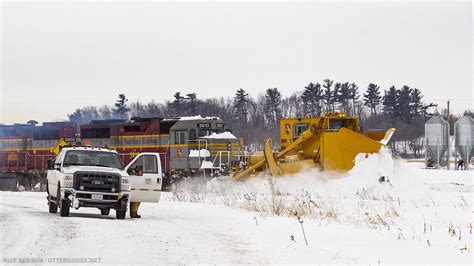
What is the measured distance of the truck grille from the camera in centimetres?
1948

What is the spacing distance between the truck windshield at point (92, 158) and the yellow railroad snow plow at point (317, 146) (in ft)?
36.2

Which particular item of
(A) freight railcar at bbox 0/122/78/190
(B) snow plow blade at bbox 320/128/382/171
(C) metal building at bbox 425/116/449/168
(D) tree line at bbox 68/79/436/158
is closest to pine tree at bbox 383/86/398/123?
(D) tree line at bbox 68/79/436/158

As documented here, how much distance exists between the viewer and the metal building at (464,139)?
60.9m

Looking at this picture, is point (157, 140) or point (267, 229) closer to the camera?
point (267, 229)

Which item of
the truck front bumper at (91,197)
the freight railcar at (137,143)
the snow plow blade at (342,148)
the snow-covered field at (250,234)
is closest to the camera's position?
the snow-covered field at (250,234)

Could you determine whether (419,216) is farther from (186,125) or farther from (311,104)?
(311,104)

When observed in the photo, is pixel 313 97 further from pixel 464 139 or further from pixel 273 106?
pixel 464 139

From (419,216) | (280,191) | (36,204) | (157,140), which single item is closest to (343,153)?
(280,191)

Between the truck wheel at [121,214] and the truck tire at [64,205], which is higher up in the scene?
the truck tire at [64,205]

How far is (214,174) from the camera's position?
3809 cm

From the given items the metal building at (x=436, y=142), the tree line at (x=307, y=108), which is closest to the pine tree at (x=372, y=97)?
the tree line at (x=307, y=108)

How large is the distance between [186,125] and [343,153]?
12.5 meters

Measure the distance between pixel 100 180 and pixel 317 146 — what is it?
1353 centimetres

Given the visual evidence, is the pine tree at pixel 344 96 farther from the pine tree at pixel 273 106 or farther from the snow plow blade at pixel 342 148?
the snow plow blade at pixel 342 148
